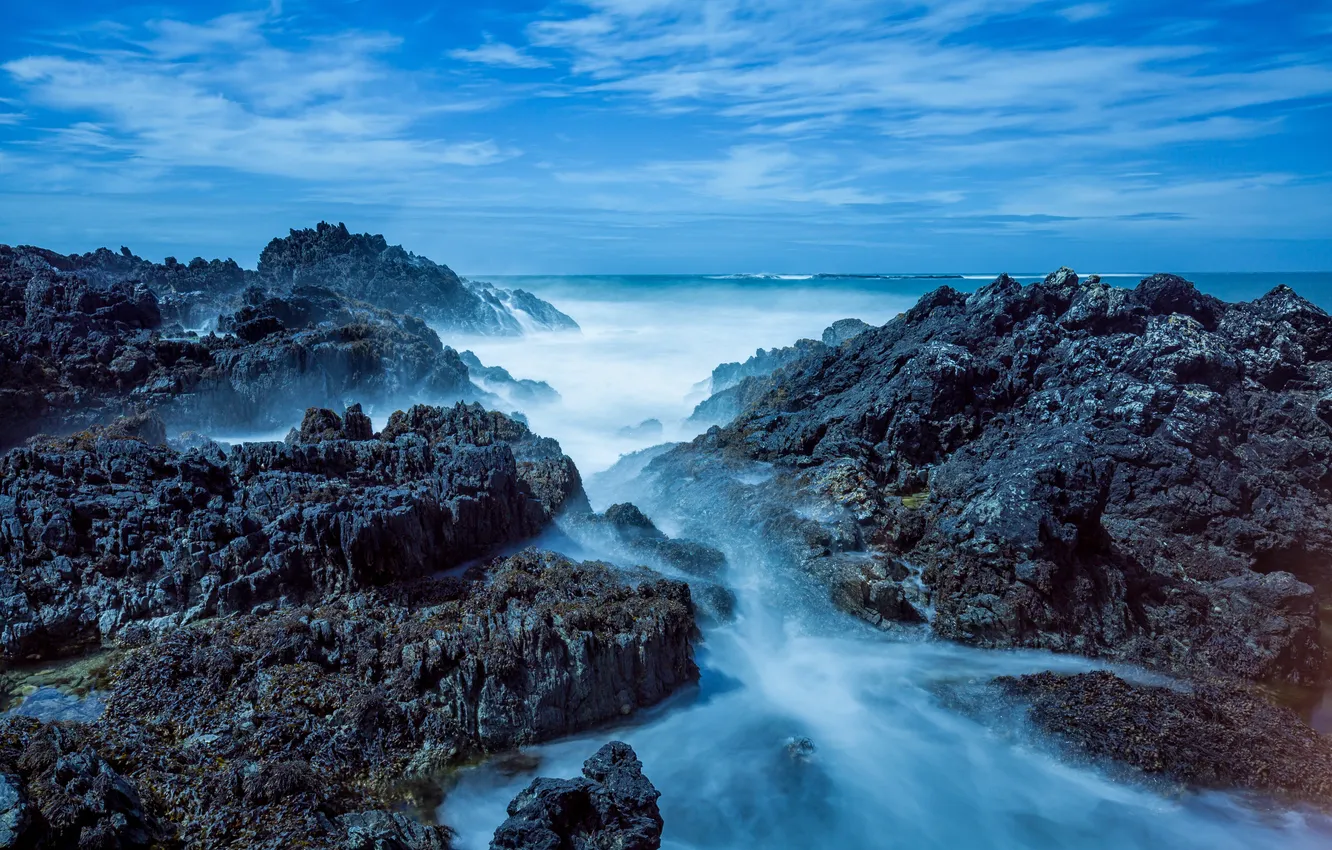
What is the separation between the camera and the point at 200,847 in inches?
250

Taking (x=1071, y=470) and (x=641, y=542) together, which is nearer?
(x=1071, y=470)

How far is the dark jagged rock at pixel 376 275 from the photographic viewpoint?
141 feet

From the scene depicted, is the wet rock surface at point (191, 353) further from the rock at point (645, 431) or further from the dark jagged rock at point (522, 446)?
the dark jagged rock at point (522, 446)

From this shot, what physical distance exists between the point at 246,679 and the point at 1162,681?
11700 millimetres

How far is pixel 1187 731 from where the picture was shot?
925cm

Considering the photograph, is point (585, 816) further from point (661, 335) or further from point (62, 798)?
point (661, 335)

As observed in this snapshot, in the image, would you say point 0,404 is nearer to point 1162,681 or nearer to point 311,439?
point 311,439

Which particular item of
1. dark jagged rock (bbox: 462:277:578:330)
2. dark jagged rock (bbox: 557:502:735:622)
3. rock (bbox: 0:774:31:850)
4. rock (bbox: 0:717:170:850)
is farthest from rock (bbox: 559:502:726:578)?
dark jagged rock (bbox: 462:277:578:330)

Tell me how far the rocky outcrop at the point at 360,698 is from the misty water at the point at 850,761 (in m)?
0.56

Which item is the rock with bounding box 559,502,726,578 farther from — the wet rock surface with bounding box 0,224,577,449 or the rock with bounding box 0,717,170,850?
the wet rock surface with bounding box 0,224,577,449

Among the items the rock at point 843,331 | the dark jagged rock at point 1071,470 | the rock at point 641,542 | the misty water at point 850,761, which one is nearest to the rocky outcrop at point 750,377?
the rock at point 843,331

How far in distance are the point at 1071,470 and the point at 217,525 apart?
42.2 feet

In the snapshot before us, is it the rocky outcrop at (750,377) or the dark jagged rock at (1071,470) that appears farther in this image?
the rocky outcrop at (750,377)

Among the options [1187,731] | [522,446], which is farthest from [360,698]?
[522,446]
